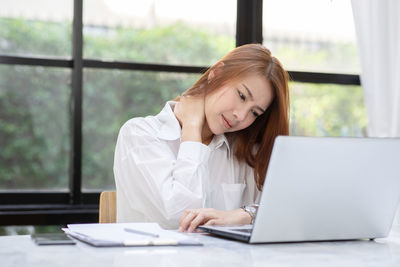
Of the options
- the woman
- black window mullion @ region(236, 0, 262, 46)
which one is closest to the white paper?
the woman

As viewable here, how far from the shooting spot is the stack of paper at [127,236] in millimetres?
1079

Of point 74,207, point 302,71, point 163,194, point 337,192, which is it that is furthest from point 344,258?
point 302,71

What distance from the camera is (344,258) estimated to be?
107 cm

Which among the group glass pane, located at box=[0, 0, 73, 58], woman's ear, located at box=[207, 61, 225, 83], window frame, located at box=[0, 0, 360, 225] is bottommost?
window frame, located at box=[0, 0, 360, 225]

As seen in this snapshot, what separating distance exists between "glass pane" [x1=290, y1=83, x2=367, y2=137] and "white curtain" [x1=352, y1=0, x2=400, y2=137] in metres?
0.29

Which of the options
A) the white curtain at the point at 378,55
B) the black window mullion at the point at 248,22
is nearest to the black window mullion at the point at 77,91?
the black window mullion at the point at 248,22

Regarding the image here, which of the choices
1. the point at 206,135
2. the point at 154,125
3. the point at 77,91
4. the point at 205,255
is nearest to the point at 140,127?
the point at 154,125

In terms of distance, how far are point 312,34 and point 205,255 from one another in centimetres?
251

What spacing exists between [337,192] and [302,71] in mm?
2139

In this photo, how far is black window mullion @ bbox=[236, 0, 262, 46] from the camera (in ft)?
10.3

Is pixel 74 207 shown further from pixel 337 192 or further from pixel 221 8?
pixel 337 192

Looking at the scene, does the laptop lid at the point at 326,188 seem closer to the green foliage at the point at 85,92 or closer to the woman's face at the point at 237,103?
the woman's face at the point at 237,103

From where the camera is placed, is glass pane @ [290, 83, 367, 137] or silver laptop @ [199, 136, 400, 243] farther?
glass pane @ [290, 83, 367, 137]

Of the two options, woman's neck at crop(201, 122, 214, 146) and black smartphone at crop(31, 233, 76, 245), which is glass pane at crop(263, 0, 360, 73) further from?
black smartphone at crop(31, 233, 76, 245)
